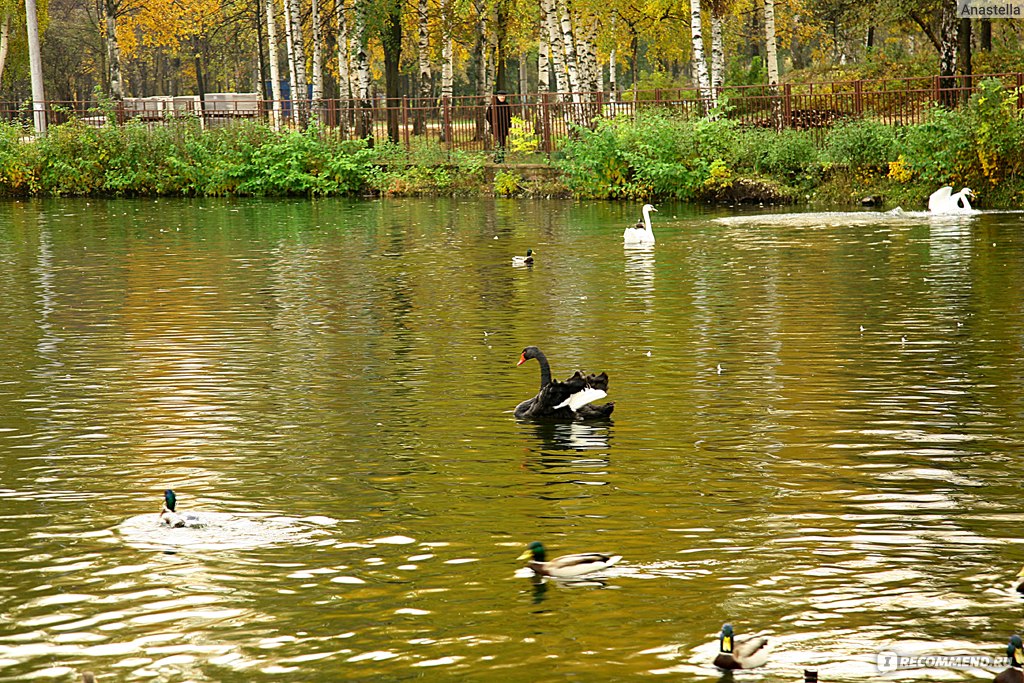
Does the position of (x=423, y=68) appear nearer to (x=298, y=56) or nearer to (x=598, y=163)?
(x=298, y=56)

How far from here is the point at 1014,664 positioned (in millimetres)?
6973

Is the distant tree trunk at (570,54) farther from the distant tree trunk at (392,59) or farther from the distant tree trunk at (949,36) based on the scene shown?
the distant tree trunk at (949,36)

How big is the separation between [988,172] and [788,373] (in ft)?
68.6

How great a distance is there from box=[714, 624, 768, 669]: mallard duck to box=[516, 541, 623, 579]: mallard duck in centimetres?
144

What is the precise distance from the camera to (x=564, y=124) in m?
43.9

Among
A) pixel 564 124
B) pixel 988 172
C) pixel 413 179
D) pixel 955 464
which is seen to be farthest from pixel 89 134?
pixel 955 464

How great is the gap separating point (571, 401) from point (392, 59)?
140ft

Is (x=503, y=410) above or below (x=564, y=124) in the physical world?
below

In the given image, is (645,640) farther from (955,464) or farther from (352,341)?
(352,341)

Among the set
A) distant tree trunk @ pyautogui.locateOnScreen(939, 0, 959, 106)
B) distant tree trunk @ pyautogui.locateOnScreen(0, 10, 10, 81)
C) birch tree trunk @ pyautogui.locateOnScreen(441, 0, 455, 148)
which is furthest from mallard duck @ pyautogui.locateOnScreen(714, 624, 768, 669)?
distant tree trunk @ pyautogui.locateOnScreen(0, 10, 10, 81)

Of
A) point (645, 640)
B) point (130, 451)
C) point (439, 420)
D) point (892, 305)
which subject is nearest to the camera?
point (645, 640)

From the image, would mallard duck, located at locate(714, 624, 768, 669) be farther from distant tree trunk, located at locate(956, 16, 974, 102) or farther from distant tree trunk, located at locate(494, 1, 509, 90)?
distant tree trunk, located at locate(494, 1, 509, 90)

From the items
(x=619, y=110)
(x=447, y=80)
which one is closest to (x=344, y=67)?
(x=447, y=80)

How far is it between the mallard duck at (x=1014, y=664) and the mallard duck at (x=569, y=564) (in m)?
2.54
